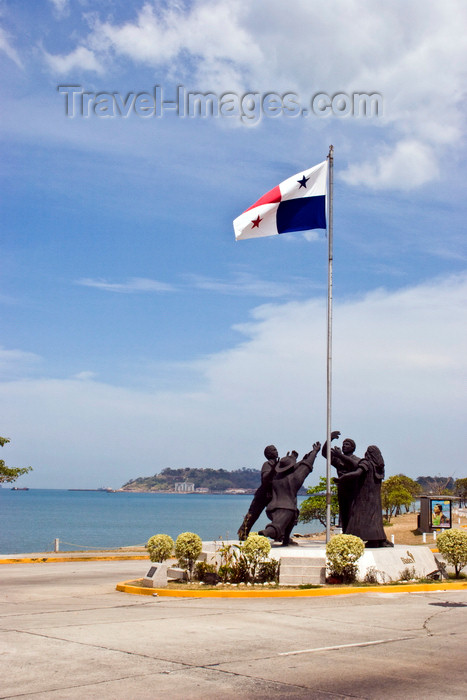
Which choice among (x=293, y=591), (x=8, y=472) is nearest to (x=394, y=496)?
(x=8, y=472)

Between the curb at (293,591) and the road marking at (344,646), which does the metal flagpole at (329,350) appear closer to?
the curb at (293,591)

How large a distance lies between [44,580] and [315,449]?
7.86 metres

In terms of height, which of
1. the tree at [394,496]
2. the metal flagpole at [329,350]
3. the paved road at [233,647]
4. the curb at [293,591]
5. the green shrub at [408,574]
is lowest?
the tree at [394,496]

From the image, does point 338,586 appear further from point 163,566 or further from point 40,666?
point 40,666

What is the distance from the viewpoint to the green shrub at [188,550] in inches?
656

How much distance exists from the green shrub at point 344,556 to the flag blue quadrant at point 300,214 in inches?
307

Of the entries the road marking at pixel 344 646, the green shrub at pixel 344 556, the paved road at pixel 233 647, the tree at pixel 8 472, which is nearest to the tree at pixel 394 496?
the tree at pixel 8 472

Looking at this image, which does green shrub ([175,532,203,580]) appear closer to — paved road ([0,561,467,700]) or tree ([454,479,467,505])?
paved road ([0,561,467,700])

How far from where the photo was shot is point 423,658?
9000mm

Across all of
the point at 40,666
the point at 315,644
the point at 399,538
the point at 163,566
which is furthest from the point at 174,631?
the point at 399,538

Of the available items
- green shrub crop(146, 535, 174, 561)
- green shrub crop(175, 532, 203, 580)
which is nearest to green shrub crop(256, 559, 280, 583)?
green shrub crop(175, 532, 203, 580)

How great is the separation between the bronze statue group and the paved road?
321cm

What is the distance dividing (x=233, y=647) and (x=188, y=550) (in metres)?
7.19

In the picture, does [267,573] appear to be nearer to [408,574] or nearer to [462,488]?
[408,574]
